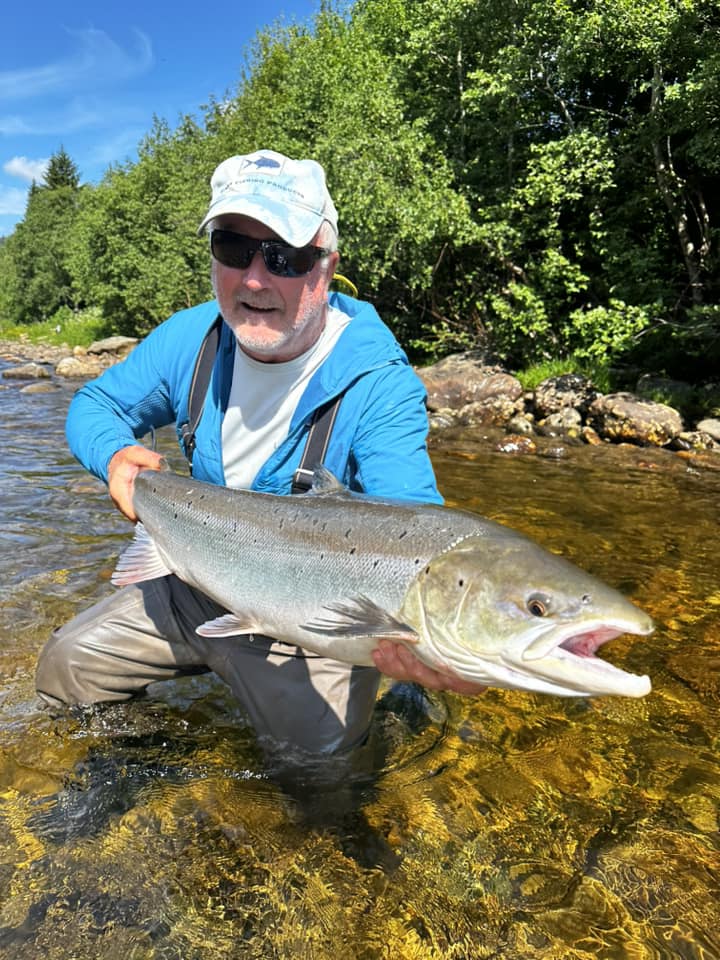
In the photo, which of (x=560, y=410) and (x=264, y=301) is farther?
(x=560, y=410)

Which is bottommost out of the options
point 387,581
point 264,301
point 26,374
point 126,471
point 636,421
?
point 636,421

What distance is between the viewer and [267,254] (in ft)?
10.7

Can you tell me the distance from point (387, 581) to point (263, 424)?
1297 mm

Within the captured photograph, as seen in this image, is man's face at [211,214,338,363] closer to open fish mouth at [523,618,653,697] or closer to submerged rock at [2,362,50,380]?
open fish mouth at [523,618,653,697]

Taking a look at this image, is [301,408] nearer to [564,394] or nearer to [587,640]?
[587,640]

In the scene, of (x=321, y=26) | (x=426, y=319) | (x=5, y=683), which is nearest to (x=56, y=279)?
(x=321, y=26)

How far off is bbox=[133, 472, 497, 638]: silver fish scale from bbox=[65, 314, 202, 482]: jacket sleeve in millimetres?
516

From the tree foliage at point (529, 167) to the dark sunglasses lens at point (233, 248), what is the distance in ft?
44.6

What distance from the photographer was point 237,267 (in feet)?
11.0

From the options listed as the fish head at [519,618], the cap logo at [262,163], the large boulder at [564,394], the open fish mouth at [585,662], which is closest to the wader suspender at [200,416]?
the cap logo at [262,163]

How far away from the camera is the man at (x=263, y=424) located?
3.24 m

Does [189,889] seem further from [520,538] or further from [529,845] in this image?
[520,538]

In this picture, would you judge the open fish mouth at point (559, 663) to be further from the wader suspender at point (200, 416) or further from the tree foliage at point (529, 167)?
the tree foliage at point (529, 167)

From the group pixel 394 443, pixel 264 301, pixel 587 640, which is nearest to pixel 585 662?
pixel 587 640
